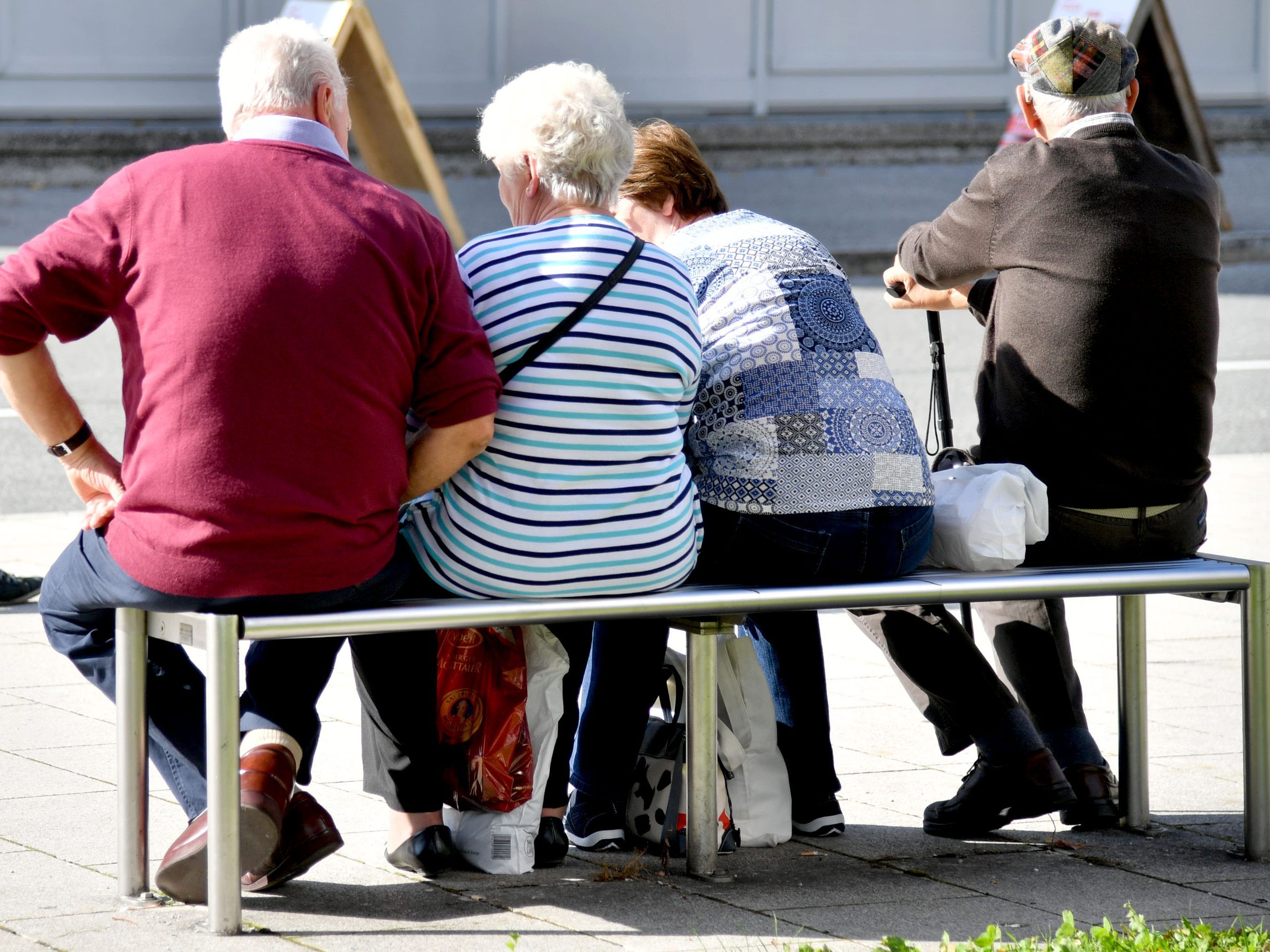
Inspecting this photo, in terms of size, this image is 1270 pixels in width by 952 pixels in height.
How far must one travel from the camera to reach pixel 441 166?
15.3 metres

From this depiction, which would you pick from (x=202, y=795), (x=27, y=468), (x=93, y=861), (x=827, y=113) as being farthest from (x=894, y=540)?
(x=827, y=113)

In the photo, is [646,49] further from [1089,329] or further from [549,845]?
[549,845]

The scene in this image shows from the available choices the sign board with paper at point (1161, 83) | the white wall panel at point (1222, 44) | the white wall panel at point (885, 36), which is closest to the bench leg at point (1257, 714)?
the sign board with paper at point (1161, 83)

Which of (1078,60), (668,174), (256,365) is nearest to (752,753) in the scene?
(668,174)

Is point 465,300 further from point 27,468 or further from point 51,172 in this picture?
point 51,172

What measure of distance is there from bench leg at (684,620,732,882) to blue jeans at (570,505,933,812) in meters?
0.17

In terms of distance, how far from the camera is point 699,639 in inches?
137

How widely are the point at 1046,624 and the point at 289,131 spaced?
1997mm

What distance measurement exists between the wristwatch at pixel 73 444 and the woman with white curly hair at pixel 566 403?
60 cm

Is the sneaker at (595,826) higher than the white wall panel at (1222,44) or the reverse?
the reverse

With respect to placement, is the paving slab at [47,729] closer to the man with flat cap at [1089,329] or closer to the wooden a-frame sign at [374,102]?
the man with flat cap at [1089,329]

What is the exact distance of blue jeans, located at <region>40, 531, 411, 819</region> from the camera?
11.0 ft

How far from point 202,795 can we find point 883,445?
1456 mm

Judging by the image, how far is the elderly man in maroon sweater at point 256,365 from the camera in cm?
303
